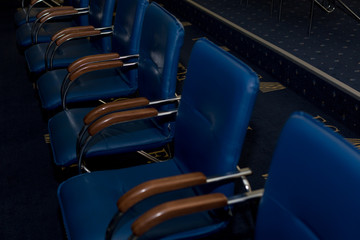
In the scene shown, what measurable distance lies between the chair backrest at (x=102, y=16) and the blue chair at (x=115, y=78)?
0.18 metres

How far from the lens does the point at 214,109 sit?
5.17ft

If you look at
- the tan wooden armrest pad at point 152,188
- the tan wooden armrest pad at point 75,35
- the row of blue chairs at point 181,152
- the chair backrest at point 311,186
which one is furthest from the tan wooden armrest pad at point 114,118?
the tan wooden armrest pad at point 75,35

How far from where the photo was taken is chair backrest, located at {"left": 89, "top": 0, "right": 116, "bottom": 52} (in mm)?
2770

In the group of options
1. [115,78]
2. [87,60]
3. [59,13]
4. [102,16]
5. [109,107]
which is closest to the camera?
[109,107]

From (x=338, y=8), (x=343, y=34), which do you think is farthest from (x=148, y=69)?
(x=338, y=8)

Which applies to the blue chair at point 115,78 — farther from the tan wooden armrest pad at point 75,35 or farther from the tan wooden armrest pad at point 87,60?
the tan wooden armrest pad at point 75,35

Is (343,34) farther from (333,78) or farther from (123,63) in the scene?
(123,63)

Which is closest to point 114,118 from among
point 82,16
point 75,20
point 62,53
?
point 62,53

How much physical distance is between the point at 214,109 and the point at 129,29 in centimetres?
102

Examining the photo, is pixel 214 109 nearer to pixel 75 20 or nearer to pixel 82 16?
pixel 82 16

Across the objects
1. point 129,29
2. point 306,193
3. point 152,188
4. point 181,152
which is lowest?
point 181,152

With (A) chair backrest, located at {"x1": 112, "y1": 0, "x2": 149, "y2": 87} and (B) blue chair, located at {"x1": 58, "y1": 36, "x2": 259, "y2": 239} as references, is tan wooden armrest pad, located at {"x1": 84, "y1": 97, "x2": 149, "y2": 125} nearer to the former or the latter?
(B) blue chair, located at {"x1": 58, "y1": 36, "x2": 259, "y2": 239}

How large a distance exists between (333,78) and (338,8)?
5.85 feet

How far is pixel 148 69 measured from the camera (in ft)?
7.09
